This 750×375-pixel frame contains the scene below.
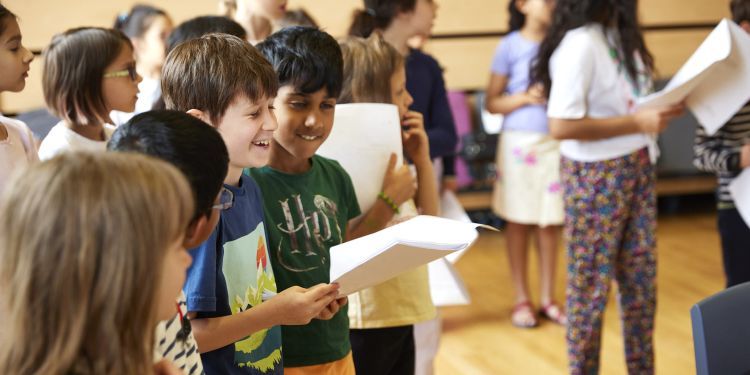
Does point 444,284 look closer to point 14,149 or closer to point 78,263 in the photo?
point 14,149

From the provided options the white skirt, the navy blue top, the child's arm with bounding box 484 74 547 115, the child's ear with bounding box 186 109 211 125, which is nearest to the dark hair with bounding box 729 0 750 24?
the navy blue top

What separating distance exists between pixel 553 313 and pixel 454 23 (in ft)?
7.27

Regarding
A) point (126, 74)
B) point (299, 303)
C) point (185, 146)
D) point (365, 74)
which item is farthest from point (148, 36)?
point (185, 146)

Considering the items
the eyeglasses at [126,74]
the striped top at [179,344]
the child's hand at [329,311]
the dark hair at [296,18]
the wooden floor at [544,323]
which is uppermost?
the eyeglasses at [126,74]

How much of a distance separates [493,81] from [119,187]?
117 inches

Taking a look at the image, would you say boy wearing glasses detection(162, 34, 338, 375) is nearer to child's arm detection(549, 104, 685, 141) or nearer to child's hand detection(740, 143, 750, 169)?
child's arm detection(549, 104, 685, 141)

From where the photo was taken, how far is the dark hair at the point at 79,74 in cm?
189

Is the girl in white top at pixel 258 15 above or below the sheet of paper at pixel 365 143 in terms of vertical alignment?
above

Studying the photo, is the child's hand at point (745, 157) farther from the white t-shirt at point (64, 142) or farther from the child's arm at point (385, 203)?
the white t-shirt at point (64, 142)

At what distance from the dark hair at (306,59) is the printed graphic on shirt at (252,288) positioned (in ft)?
1.06

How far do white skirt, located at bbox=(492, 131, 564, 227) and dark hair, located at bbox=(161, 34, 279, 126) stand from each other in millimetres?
2341

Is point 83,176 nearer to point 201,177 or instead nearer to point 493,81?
point 201,177

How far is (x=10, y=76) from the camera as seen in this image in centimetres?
158

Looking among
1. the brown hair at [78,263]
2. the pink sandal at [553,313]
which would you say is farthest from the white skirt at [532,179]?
the brown hair at [78,263]
